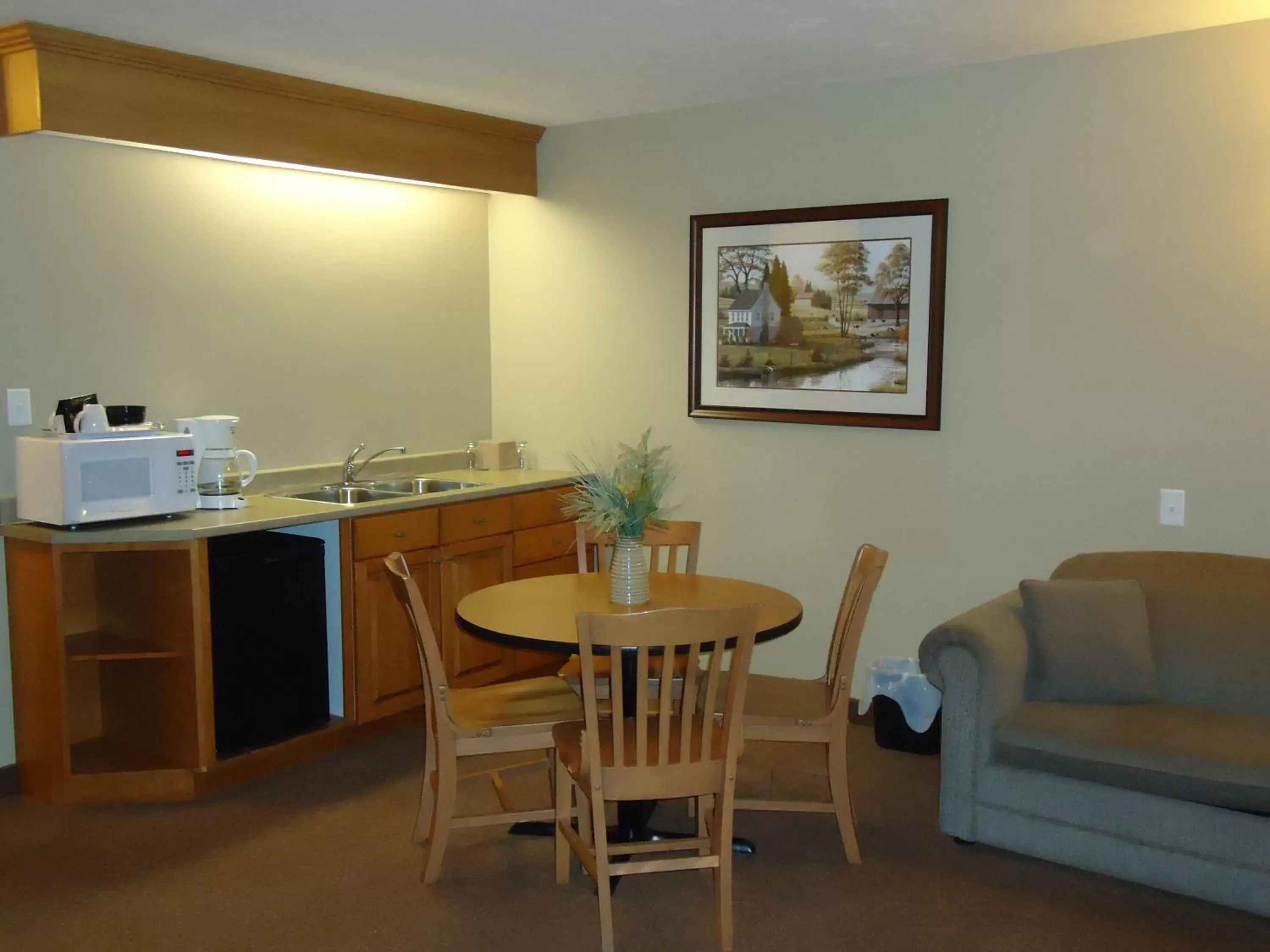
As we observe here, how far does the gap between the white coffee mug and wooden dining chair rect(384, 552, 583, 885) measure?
1211 millimetres

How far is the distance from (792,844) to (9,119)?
11.0 feet

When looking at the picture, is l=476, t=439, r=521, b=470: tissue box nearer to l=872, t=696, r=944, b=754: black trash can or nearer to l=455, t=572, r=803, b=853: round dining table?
l=455, t=572, r=803, b=853: round dining table

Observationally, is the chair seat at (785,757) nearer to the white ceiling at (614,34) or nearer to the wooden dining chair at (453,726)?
the wooden dining chair at (453,726)

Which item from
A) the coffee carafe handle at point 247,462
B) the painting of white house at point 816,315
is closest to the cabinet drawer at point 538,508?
the painting of white house at point 816,315

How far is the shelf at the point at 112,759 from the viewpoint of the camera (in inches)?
148

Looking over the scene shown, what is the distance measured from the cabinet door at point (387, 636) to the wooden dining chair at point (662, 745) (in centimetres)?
141

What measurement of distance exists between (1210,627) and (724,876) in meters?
1.75

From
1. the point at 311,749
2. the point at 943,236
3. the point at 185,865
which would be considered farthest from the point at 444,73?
the point at 185,865

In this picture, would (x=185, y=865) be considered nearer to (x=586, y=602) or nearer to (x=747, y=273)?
(x=586, y=602)

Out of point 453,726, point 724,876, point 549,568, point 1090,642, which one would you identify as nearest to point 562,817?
point 453,726

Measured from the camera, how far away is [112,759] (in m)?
3.86

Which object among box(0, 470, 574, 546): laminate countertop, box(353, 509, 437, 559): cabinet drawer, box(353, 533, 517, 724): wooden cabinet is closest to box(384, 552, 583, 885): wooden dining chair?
box(353, 533, 517, 724): wooden cabinet

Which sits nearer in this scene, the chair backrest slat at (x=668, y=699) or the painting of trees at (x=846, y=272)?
the chair backrest slat at (x=668, y=699)

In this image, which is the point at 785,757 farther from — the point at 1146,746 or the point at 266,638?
the point at 266,638
